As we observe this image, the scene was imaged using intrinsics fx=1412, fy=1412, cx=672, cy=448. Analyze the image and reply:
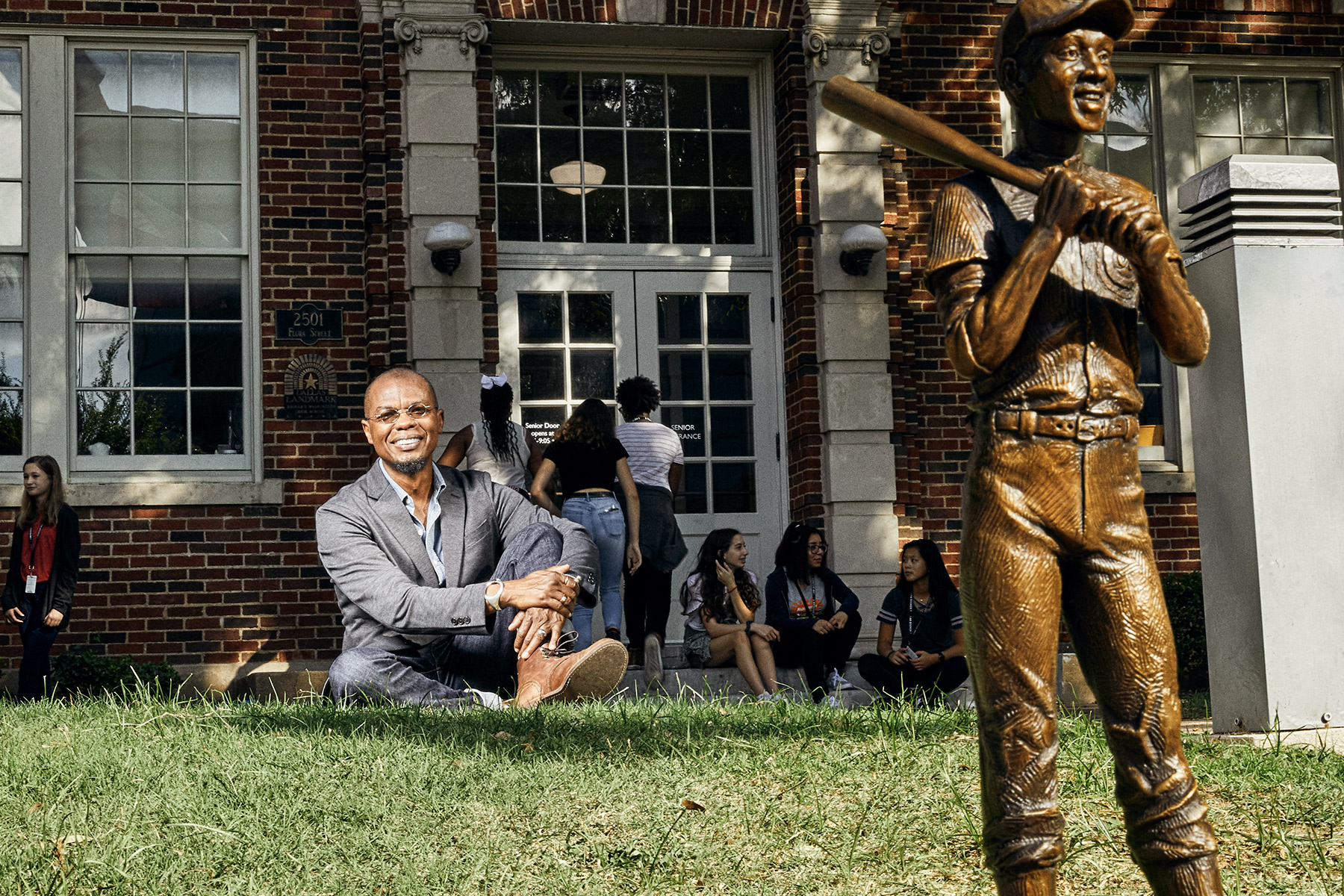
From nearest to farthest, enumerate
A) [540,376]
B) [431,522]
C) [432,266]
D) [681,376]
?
[431,522], [432,266], [540,376], [681,376]

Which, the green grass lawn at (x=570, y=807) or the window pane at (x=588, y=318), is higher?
the window pane at (x=588, y=318)

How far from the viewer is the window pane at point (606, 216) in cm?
1032

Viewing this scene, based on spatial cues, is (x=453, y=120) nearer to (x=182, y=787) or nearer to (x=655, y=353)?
(x=655, y=353)

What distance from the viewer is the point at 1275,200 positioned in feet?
20.8

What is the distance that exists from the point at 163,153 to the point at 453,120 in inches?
81.8

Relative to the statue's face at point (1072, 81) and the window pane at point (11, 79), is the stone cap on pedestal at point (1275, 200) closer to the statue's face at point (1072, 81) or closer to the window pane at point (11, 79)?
the statue's face at point (1072, 81)

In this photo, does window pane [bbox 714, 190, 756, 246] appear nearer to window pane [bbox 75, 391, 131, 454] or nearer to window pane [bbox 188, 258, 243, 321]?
window pane [bbox 188, 258, 243, 321]

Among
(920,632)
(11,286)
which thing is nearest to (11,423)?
(11,286)

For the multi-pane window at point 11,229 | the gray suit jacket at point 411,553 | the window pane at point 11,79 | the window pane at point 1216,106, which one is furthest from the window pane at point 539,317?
the window pane at point 1216,106

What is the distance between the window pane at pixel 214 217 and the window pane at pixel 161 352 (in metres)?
0.63

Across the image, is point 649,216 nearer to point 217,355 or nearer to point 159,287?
point 217,355

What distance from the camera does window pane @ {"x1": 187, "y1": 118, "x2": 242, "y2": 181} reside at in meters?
9.77

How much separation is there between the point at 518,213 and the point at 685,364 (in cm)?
163

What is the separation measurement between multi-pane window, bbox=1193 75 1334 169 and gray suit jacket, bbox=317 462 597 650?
7.59 m
